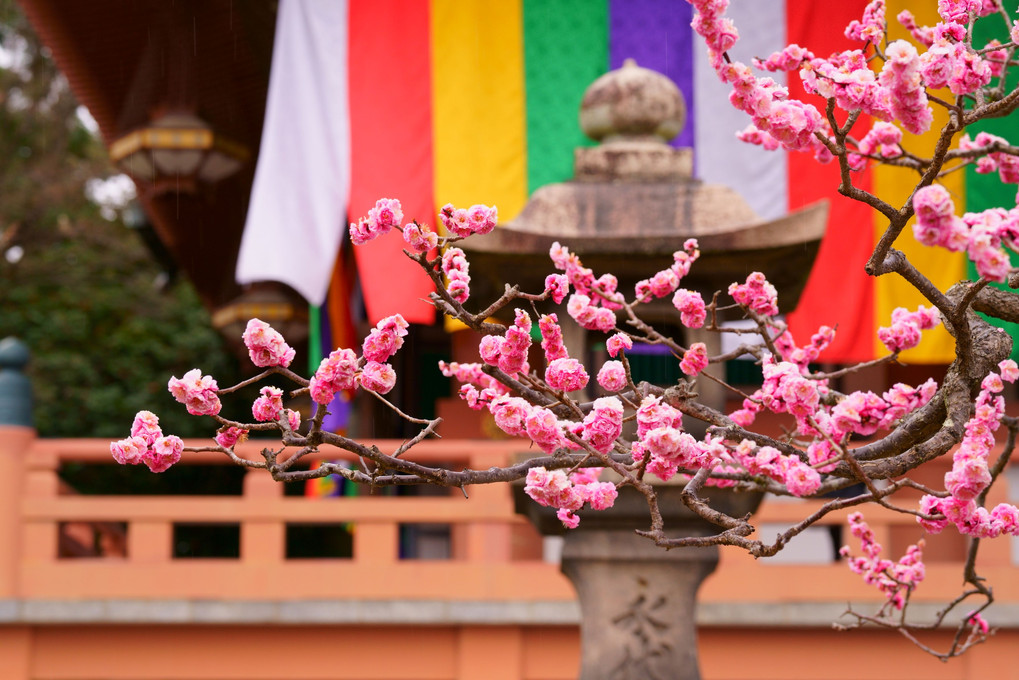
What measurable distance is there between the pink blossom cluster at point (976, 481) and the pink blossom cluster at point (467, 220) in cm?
111

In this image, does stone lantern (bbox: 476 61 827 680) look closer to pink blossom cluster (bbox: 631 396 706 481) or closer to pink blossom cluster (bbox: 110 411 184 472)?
pink blossom cluster (bbox: 631 396 706 481)

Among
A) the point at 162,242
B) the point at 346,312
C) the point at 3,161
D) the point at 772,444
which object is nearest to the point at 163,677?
the point at 346,312

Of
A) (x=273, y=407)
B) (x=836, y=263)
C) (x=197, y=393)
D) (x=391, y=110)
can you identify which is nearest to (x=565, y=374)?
(x=273, y=407)

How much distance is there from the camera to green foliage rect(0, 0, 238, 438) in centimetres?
1409

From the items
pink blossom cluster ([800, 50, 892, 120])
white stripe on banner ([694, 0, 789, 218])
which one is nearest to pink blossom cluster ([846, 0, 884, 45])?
pink blossom cluster ([800, 50, 892, 120])

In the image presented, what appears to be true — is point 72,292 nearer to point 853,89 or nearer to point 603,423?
point 603,423

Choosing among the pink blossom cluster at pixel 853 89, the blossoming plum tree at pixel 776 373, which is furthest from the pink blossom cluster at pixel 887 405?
the pink blossom cluster at pixel 853 89

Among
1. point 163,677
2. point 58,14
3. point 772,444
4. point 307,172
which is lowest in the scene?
point 163,677

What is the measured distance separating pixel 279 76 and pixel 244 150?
1259 millimetres

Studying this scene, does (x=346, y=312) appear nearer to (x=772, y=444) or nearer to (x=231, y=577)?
(x=231, y=577)

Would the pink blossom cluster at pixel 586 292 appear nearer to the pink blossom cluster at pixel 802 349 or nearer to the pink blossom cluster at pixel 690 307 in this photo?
the pink blossom cluster at pixel 690 307

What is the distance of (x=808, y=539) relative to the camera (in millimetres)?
8047

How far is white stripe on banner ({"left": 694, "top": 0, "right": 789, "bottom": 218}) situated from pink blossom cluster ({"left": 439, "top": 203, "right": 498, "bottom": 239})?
5.16m

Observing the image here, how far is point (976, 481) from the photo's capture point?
7.40ft
